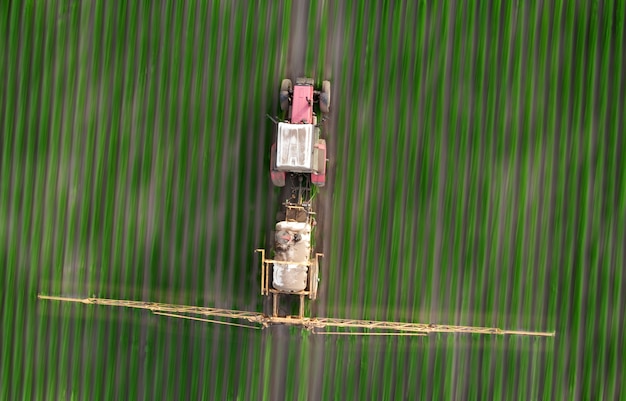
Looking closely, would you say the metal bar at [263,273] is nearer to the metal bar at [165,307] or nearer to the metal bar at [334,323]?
the metal bar at [334,323]

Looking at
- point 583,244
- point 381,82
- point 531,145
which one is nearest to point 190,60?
point 381,82

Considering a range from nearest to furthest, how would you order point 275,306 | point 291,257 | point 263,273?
point 291,257 → point 263,273 → point 275,306

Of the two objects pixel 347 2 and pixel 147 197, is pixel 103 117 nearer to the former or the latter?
pixel 147 197

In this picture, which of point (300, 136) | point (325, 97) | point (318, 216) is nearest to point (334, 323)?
point (318, 216)

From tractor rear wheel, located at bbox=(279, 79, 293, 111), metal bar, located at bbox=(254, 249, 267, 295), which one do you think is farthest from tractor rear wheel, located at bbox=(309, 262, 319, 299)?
tractor rear wheel, located at bbox=(279, 79, 293, 111)

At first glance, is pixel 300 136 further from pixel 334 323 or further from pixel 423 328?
pixel 423 328

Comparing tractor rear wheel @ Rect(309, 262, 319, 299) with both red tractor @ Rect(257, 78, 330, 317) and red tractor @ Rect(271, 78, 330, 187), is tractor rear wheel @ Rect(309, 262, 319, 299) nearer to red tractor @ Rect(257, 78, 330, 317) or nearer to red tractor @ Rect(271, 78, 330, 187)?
red tractor @ Rect(257, 78, 330, 317)

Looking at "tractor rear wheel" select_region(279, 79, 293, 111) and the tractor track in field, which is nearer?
"tractor rear wheel" select_region(279, 79, 293, 111)
